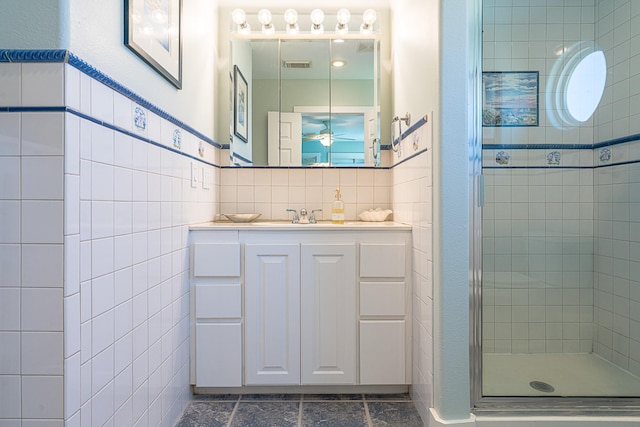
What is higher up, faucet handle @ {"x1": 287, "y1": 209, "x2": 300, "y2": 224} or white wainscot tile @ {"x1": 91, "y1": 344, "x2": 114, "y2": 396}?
faucet handle @ {"x1": 287, "y1": 209, "x2": 300, "y2": 224}

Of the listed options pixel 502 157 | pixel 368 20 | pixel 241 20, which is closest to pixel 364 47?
pixel 368 20

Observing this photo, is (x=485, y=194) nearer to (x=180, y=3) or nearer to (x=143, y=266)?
(x=143, y=266)

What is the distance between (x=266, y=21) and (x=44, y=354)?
2.10m

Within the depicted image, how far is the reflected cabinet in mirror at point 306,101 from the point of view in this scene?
2238 millimetres

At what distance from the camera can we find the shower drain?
4.88 ft

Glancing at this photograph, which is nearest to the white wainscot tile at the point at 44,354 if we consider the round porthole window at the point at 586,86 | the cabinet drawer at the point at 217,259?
the cabinet drawer at the point at 217,259

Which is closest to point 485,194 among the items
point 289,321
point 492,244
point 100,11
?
point 492,244

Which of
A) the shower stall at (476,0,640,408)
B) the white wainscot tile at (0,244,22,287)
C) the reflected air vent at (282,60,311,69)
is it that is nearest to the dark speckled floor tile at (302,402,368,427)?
the shower stall at (476,0,640,408)

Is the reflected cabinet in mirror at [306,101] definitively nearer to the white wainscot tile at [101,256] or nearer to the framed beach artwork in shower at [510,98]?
the framed beach artwork in shower at [510,98]

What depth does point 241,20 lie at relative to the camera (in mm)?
2203

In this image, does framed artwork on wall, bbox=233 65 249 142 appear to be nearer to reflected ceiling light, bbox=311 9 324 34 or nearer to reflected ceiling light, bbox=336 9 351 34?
reflected ceiling light, bbox=311 9 324 34

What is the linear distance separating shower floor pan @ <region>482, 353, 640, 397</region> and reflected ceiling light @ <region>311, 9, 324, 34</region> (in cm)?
207

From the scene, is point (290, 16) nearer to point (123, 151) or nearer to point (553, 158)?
point (123, 151)

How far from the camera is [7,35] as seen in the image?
2.81 ft
